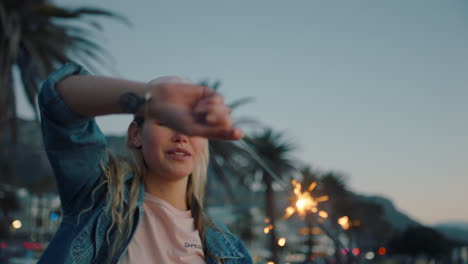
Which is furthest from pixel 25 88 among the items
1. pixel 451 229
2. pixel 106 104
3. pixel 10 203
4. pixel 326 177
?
pixel 451 229

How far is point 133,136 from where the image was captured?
6.73 ft

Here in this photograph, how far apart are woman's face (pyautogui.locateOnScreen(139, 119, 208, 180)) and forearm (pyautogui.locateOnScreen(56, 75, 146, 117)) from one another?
2.14 feet

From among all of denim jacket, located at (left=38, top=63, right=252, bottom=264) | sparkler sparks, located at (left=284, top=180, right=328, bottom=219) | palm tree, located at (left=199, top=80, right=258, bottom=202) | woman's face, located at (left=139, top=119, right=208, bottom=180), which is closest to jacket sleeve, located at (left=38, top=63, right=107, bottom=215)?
denim jacket, located at (left=38, top=63, right=252, bottom=264)

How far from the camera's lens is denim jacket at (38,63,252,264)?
132 cm

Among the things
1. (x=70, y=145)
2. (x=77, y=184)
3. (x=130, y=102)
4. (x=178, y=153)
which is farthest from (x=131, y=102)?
(x=178, y=153)

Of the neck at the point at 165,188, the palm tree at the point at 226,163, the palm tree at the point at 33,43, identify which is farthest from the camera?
the palm tree at the point at 226,163

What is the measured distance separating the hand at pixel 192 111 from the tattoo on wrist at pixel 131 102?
0.04 m

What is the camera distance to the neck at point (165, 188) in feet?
6.62

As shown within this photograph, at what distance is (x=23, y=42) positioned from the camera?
750 centimetres

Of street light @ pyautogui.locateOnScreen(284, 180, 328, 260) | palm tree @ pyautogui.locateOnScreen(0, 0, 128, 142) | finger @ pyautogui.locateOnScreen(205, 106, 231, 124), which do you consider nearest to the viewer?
finger @ pyautogui.locateOnScreen(205, 106, 231, 124)

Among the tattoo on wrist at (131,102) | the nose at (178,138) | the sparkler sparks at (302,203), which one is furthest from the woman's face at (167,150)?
the sparkler sparks at (302,203)

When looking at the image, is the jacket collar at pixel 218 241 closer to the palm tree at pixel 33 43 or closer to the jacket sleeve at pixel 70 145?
the jacket sleeve at pixel 70 145

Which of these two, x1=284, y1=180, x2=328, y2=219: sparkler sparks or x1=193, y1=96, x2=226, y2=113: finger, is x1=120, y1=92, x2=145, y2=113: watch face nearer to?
x1=193, y1=96, x2=226, y2=113: finger

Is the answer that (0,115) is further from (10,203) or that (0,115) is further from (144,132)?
(10,203)
